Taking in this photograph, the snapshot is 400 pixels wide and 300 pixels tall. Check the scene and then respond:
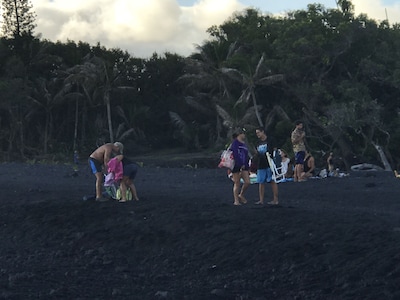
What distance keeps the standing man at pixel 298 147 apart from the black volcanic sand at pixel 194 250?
9.54 ft

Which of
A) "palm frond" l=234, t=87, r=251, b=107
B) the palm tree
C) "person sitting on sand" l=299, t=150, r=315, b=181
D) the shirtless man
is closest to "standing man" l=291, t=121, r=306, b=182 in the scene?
"person sitting on sand" l=299, t=150, r=315, b=181

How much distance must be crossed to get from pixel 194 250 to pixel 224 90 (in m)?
35.4

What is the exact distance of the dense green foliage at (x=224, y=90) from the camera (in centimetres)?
3719

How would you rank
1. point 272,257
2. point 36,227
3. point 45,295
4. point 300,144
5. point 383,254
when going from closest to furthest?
point 45,295 < point 383,254 < point 272,257 < point 36,227 < point 300,144

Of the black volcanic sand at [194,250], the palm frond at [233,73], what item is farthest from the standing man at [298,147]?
the palm frond at [233,73]

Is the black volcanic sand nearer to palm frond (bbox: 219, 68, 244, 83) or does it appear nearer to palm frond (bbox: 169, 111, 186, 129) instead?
palm frond (bbox: 219, 68, 244, 83)

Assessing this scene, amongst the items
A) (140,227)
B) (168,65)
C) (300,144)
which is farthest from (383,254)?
(168,65)

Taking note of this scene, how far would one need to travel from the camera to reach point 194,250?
8992mm

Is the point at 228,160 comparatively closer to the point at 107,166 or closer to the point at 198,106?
the point at 107,166

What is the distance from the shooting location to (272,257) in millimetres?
8086

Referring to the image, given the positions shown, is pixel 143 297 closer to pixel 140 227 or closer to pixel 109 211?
pixel 140 227

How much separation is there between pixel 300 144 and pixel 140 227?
23.2 ft

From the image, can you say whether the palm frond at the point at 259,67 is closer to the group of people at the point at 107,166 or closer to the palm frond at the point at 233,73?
the palm frond at the point at 233,73

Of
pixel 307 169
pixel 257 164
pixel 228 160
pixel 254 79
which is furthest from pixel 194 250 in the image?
pixel 254 79
